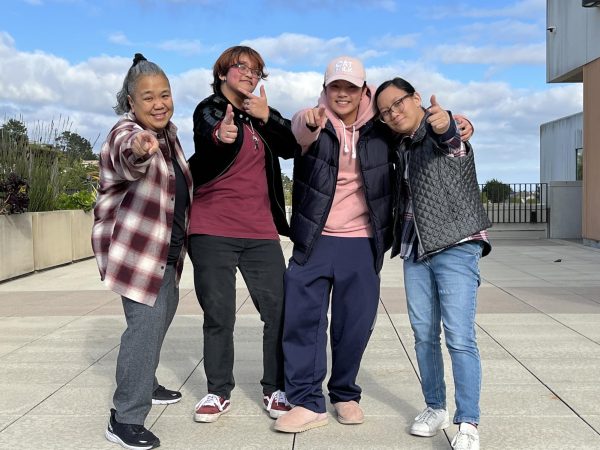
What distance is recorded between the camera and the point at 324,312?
4355 millimetres

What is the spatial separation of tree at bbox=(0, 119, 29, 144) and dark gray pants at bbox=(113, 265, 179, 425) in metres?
9.64

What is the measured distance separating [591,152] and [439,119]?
1538 cm

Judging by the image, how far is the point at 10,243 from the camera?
37.2 ft

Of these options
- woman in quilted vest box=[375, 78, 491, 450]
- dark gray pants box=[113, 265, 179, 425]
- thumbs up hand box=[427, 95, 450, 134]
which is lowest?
dark gray pants box=[113, 265, 179, 425]

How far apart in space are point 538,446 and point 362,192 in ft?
5.10

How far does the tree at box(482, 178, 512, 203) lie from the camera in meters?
25.9

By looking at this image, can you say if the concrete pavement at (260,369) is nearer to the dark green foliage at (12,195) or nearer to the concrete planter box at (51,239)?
the dark green foliage at (12,195)

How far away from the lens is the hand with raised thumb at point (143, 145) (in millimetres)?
3525

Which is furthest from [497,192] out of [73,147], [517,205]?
[73,147]

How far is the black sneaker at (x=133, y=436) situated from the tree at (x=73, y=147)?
11294 mm

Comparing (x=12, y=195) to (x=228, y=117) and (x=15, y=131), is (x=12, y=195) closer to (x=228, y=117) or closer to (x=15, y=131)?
(x=15, y=131)

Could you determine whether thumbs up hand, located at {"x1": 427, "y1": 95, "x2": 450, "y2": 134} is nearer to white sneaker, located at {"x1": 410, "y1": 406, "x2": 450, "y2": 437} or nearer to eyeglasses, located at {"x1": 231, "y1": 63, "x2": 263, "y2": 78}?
eyeglasses, located at {"x1": 231, "y1": 63, "x2": 263, "y2": 78}

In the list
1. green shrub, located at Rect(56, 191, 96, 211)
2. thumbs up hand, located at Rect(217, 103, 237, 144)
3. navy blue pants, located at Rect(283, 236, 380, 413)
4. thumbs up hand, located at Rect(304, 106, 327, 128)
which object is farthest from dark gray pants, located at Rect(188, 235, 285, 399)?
green shrub, located at Rect(56, 191, 96, 211)

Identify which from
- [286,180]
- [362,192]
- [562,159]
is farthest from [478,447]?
[562,159]
